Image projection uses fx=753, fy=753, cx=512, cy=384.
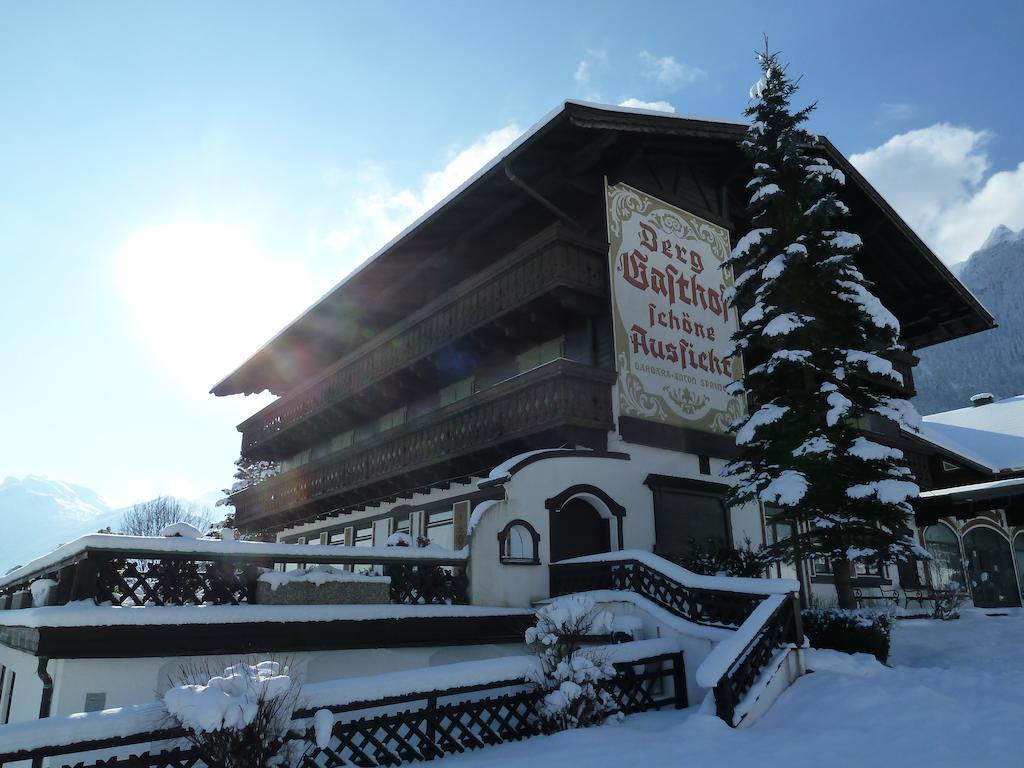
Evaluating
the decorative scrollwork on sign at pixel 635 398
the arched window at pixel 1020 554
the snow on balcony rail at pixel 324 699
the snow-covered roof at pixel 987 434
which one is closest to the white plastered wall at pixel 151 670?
the snow on balcony rail at pixel 324 699

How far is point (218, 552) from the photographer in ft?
36.4

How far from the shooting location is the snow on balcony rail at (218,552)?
10.4 m

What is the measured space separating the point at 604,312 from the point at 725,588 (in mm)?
8187

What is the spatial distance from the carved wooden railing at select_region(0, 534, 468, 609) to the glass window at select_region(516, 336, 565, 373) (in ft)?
24.5

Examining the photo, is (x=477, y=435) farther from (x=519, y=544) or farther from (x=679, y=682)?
(x=679, y=682)

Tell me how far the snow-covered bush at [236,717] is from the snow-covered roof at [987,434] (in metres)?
25.6

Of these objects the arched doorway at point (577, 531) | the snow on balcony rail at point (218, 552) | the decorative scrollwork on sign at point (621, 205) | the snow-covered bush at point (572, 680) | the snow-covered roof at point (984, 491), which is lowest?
the snow-covered bush at point (572, 680)

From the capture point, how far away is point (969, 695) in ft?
32.6

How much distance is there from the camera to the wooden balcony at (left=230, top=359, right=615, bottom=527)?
16.3 m

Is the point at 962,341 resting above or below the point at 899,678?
above

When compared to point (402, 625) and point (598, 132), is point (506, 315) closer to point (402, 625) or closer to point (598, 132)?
point (598, 132)

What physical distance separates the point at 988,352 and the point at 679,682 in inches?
4842

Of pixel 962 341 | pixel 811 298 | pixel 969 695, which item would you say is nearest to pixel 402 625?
pixel 969 695

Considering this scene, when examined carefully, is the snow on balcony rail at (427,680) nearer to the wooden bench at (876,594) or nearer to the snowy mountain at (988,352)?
the wooden bench at (876,594)
